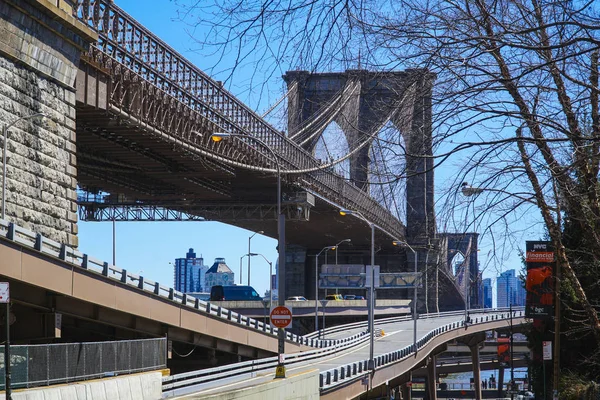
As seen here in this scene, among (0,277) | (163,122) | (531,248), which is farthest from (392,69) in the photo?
(163,122)

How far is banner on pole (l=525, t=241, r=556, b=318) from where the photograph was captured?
1152 inches

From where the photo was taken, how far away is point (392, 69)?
9414mm

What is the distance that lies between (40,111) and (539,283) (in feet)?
56.1

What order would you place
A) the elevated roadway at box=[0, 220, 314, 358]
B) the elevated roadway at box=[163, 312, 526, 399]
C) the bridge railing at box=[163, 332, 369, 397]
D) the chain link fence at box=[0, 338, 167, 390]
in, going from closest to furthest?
the chain link fence at box=[0, 338, 167, 390] → the elevated roadway at box=[0, 220, 314, 358] → the bridge railing at box=[163, 332, 369, 397] → the elevated roadway at box=[163, 312, 526, 399]

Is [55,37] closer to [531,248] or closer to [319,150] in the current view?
[531,248]

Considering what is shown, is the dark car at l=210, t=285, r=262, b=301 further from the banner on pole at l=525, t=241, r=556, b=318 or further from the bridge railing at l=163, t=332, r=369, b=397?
the banner on pole at l=525, t=241, r=556, b=318

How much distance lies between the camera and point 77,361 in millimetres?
27438

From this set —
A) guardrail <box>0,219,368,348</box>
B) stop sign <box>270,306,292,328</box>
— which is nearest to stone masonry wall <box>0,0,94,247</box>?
guardrail <box>0,219,368,348</box>

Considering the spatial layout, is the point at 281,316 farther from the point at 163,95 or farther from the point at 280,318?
the point at 163,95

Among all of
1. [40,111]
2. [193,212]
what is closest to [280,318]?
[40,111]

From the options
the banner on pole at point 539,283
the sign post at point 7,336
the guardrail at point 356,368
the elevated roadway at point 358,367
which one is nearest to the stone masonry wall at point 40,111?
the elevated roadway at point 358,367

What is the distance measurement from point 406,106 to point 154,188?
67.6 m

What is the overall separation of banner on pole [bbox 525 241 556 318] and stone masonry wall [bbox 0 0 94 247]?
47.4ft

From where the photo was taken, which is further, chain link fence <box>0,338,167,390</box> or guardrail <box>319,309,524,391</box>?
guardrail <box>319,309,524,391</box>
